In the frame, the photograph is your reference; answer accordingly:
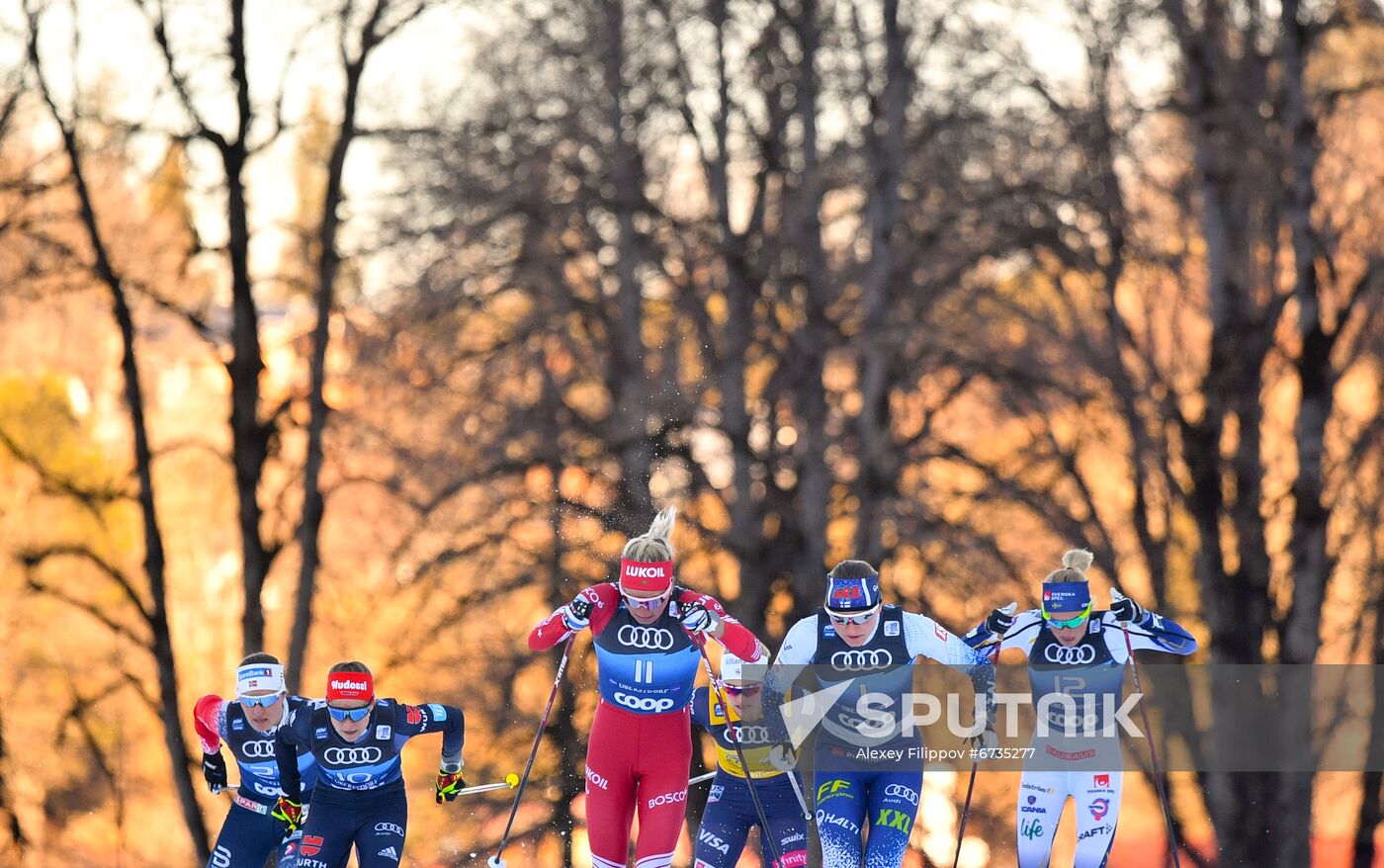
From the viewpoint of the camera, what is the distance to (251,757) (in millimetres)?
11414

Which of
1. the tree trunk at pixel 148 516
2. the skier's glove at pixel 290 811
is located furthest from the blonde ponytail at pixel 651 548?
the tree trunk at pixel 148 516

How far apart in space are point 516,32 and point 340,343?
422 cm

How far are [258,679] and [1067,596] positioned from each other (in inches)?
198

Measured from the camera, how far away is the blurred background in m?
18.4

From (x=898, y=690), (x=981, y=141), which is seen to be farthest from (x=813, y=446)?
(x=898, y=690)

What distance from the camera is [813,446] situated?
63.5 ft

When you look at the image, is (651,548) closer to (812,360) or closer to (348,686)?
(348,686)

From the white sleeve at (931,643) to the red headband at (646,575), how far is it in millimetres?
1475

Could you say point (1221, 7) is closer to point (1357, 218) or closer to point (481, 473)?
point (1357, 218)

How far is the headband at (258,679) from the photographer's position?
11.2 meters

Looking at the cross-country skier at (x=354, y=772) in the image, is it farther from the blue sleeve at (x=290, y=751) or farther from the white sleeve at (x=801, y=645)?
the white sleeve at (x=801, y=645)

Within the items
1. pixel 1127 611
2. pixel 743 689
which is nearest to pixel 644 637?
pixel 743 689

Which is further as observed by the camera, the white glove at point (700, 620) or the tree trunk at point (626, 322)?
the tree trunk at point (626, 322)

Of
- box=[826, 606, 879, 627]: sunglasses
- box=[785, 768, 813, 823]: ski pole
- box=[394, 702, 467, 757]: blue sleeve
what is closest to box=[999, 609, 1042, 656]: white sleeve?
box=[826, 606, 879, 627]: sunglasses
